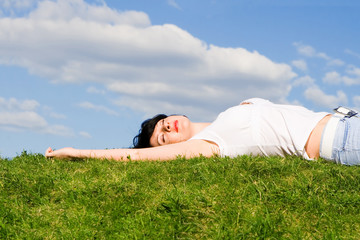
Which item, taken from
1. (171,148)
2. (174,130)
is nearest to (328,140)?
(171,148)

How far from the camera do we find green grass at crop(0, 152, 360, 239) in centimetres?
400

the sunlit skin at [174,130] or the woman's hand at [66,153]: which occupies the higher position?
the sunlit skin at [174,130]

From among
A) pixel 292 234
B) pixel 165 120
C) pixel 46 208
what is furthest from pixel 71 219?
pixel 165 120

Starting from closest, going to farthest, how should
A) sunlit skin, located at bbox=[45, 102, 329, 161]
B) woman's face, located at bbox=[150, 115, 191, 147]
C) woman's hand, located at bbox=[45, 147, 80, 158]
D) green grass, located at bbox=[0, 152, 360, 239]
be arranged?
green grass, located at bbox=[0, 152, 360, 239] < sunlit skin, located at bbox=[45, 102, 329, 161] < woman's hand, located at bbox=[45, 147, 80, 158] < woman's face, located at bbox=[150, 115, 191, 147]

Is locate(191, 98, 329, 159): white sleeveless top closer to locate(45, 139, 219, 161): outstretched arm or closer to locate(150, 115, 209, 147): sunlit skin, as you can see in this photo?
locate(45, 139, 219, 161): outstretched arm

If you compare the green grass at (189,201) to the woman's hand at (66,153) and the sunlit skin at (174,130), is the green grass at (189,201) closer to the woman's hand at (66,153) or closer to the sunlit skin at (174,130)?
the woman's hand at (66,153)

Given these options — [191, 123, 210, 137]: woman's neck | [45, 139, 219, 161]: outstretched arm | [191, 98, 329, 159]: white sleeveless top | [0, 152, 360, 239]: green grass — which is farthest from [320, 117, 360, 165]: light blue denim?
[191, 123, 210, 137]: woman's neck

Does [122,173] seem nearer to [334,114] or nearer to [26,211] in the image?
[26,211]

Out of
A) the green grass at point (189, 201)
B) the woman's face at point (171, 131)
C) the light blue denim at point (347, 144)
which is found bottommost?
the green grass at point (189, 201)

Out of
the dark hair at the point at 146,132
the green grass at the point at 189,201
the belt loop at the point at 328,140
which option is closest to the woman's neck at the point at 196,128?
the dark hair at the point at 146,132

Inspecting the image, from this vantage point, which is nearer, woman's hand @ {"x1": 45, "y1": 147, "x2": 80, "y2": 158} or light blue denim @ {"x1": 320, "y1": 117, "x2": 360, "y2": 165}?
light blue denim @ {"x1": 320, "y1": 117, "x2": 360, "y2": 165}

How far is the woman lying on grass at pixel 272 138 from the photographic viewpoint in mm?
5762

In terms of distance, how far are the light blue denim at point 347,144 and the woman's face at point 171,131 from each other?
246 cm

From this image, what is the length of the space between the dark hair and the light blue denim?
10.5ft
